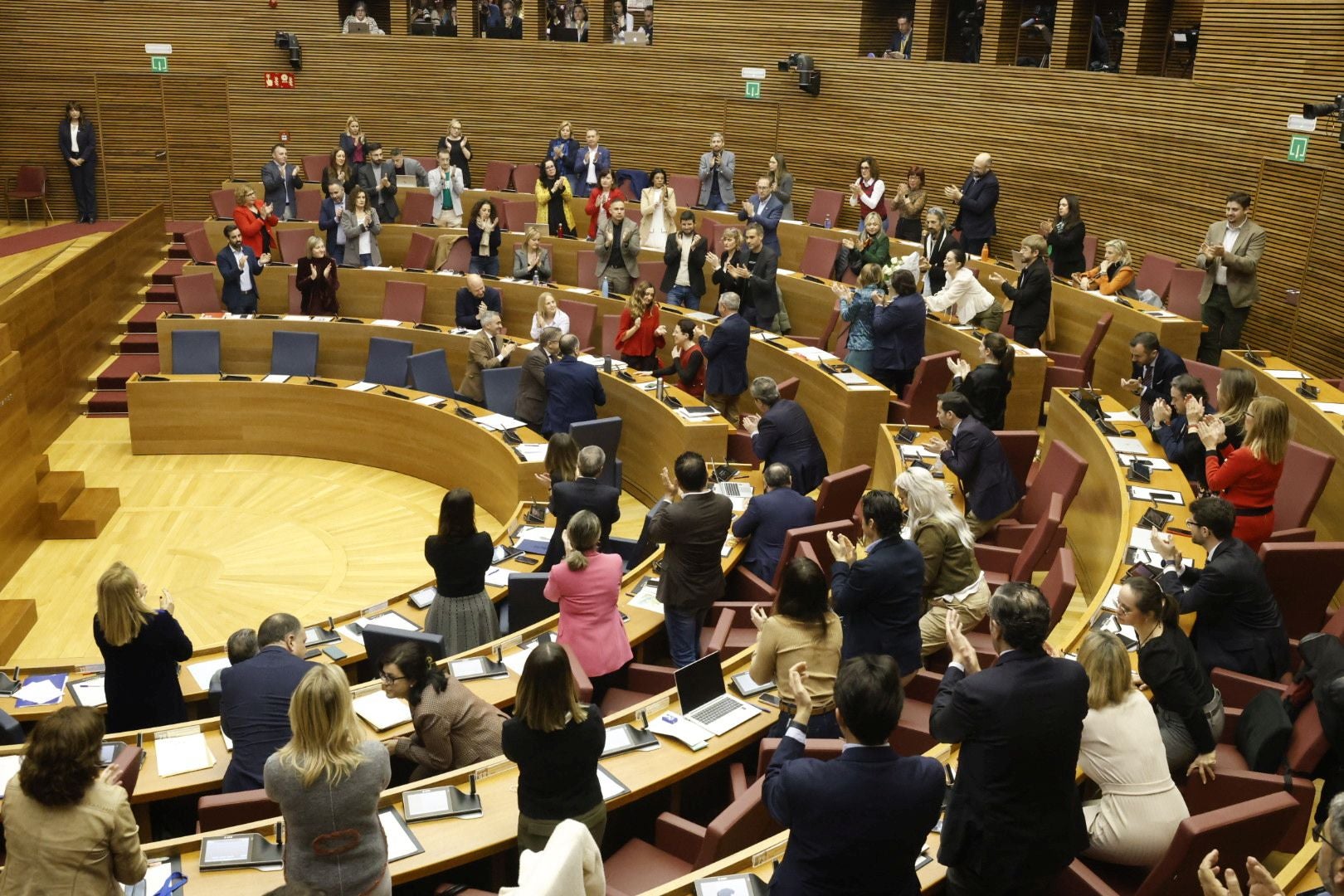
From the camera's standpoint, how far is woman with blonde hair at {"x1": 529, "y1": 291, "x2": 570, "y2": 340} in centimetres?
1052

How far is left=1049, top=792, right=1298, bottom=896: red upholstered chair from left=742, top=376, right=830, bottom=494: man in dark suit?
4.35 meters

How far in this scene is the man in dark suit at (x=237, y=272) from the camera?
39.8 feet

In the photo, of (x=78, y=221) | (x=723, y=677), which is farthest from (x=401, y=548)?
(x=78, y=221)

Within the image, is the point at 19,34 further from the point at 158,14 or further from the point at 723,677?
the point at 723,677

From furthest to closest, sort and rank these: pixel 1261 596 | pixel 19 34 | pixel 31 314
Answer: pixel 19 34, pixel 31 314, pixel 1261 596

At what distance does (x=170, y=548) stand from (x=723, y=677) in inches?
231

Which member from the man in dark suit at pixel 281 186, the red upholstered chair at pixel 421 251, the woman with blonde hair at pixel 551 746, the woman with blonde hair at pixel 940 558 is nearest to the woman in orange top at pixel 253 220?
the man in dark suit at pixel 281 186

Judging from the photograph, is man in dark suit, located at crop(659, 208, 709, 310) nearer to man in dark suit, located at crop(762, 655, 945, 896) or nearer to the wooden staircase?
the wooden staircase

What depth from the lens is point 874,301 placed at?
9766mm

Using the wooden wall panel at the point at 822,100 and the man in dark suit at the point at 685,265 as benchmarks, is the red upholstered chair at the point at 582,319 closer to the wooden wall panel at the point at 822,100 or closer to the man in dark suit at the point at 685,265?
the man in dark suit at the point at 685,265

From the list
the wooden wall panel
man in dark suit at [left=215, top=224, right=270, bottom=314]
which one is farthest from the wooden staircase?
the wooden wall panel

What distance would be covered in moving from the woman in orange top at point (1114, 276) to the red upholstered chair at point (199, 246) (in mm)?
9100

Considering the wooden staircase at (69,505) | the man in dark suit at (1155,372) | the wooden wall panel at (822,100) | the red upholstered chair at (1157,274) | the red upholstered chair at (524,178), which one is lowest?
the wooden staircase at (69,505)

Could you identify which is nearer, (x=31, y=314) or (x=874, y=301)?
(x=874, y=301)
